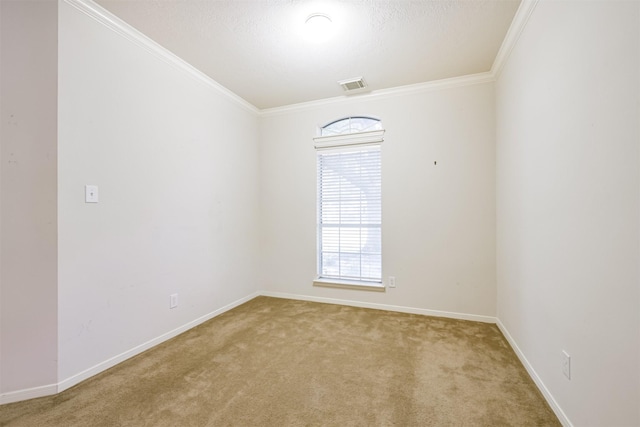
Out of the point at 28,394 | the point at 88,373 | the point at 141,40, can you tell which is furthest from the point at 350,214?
the point at 28,394

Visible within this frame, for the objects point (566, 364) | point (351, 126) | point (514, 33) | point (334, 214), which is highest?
point (514, 33)

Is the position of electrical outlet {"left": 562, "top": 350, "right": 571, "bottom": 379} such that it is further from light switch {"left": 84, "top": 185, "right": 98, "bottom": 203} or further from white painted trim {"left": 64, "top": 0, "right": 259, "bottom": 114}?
white painted trim {"left": 64, "top": 0, "right": 259, "bottom": 114}

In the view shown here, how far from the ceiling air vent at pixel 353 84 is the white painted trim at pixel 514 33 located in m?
1.35

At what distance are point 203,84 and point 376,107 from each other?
2071mm

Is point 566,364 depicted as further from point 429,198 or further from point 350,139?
point 350,139

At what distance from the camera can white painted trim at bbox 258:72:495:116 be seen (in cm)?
314

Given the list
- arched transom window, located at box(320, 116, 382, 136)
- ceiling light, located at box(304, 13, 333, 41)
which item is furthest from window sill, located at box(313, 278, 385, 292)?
ceiling light, located at box(304, 13, 333, 41)

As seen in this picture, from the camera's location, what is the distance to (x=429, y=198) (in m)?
3.34

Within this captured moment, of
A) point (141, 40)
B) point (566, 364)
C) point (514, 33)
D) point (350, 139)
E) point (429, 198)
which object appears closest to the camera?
point (566, 364)

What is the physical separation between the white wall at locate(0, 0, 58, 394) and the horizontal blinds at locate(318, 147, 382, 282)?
273 centimetres

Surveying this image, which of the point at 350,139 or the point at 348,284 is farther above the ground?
the point at 350,139

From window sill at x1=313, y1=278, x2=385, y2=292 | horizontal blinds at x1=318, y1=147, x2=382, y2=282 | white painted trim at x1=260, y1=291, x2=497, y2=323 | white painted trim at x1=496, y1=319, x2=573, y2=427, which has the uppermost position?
horizontal blinds at x1=318, y1=147, x2=382, y2=282

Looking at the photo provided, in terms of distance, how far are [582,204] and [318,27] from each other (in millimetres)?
2165

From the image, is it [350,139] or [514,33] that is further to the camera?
[350,139]
